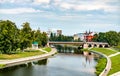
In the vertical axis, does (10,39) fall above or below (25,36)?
below

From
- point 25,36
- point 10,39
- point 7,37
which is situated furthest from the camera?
point 25,36

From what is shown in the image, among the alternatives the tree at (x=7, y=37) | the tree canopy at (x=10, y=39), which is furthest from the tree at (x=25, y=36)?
the tree at (x=7, y=37)

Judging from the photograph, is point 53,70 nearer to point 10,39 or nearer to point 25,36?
point 10,39

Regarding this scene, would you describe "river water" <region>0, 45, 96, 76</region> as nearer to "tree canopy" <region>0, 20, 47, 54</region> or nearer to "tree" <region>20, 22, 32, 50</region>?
"tree canopy" <region>0, 20, 47, 54</region>

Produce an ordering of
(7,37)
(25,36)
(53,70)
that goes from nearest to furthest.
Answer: (53,70) → (7,37) → (25,36)

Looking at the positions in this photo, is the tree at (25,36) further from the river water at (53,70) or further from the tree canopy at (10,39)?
the river water at (53,70)

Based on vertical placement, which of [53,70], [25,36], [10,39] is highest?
[25,36]

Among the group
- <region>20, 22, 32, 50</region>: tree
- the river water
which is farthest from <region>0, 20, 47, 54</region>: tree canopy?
the river water

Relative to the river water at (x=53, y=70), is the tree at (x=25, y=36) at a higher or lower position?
higher

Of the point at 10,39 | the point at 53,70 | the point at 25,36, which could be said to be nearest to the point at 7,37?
the point at 10,39

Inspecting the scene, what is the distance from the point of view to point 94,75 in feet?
206

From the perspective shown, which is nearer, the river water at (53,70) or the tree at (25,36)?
the river water at (53,70)

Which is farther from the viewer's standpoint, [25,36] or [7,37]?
[25,36]

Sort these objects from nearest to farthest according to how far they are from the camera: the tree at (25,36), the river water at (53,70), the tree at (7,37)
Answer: the river water at (53,70) < the tree at (7,37) < the tree at (25,36)
